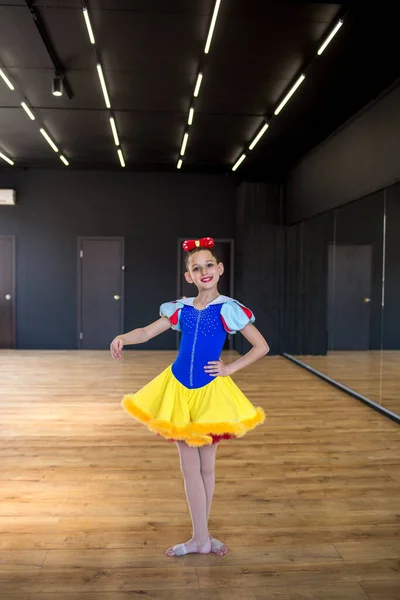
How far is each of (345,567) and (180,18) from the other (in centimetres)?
382

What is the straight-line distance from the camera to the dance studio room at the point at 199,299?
98.4 inches

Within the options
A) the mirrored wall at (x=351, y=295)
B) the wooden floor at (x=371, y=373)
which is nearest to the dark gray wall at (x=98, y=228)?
the mirrored wall at (x=351, y=295)

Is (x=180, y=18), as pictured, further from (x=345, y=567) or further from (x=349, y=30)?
(x=345, y=567)

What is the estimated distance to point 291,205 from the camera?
881 centimetres

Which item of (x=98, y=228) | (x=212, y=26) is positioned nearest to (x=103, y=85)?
(x=212, y=26)

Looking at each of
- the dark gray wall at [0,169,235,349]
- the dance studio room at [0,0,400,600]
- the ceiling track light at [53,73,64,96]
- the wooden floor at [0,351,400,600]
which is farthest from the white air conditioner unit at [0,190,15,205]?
the wooden floor at [0,351,400,600]

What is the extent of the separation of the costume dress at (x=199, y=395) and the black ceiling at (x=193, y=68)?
8.42 feet

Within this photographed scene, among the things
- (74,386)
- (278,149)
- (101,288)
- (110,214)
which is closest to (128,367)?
(74,386)

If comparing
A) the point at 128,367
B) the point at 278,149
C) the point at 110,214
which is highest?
the point at 278,149

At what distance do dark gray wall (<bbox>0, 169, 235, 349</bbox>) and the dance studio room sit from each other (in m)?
0.04

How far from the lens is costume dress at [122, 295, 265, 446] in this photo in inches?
94.0

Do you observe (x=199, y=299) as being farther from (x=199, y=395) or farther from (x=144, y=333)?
(x=199, y=395)

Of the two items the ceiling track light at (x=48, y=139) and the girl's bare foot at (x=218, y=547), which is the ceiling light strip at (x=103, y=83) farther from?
the girl's bare foot at (x=218, y=547)

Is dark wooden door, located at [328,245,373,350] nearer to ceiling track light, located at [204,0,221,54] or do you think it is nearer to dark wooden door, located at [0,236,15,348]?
ceiling track light, located at [204,0,221,54]
